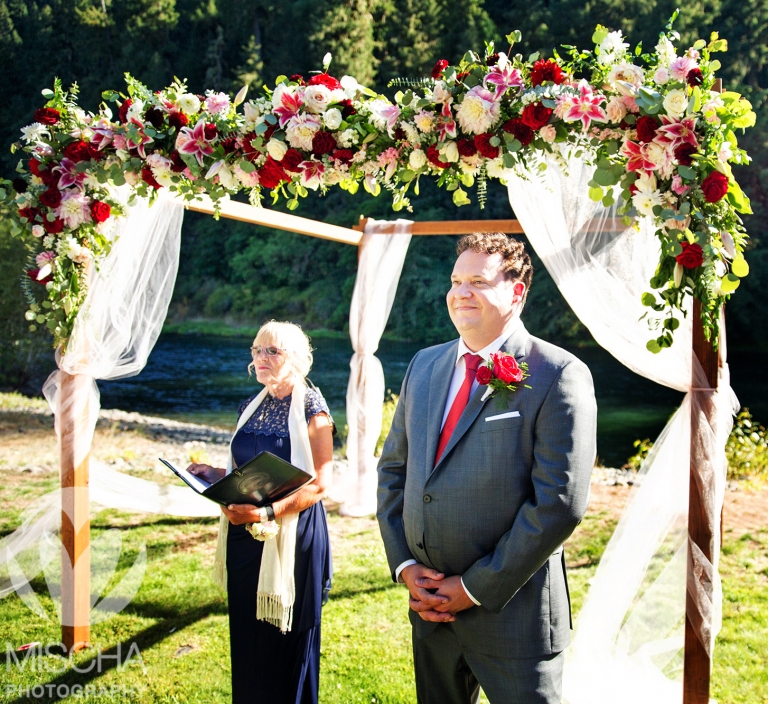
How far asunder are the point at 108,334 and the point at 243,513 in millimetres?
1389

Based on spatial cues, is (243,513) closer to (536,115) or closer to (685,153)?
(536,115)

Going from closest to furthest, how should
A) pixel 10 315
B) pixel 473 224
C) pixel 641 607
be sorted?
pixel 641 607
pixel 473 224
pixel 10 315

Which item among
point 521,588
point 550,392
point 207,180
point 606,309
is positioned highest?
point 207,180

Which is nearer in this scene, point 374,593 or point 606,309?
point 606,309

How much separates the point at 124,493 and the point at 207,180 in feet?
6.95

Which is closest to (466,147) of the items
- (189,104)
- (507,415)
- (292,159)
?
(292,159)

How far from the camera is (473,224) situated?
475 cm

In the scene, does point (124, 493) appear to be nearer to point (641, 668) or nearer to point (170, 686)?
point (170, 686)

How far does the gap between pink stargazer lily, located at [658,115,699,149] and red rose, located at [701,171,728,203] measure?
0.38 feet

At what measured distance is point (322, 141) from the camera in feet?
9.21

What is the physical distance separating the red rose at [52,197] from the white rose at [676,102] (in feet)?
8.06

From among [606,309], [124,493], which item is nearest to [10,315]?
[124,493]

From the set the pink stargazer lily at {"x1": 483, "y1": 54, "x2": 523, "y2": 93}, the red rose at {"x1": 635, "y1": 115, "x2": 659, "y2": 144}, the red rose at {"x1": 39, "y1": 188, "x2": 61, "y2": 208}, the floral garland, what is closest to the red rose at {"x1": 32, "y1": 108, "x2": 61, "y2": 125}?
the floral garland

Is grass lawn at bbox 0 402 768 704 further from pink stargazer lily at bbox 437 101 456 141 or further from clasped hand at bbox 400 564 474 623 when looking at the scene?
pink stargazer lily at bbox 437 101 456 141
